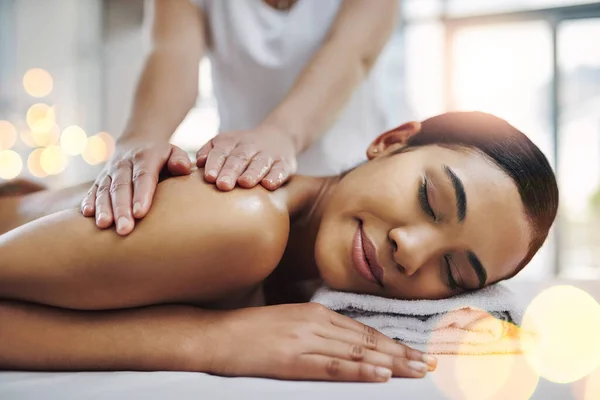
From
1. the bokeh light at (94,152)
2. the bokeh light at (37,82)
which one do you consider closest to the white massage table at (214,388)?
the bokeh light at (37,82)

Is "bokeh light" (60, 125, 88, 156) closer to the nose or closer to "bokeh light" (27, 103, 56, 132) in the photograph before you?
"bokeh light" (27, 103, 56, 132)

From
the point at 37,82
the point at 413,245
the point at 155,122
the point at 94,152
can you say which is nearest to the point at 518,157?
the point at 413,245

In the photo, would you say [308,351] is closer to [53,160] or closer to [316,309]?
[316,309]

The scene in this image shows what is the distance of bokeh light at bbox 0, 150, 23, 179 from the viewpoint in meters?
4.13

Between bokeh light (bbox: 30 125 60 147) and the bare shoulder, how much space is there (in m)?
4.08

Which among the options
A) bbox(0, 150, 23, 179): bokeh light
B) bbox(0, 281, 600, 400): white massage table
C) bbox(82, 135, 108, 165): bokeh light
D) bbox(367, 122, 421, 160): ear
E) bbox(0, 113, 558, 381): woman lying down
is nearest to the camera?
bbox(0, 281, 600, 400): white massage table

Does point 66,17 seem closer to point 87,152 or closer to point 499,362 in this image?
point 87,152

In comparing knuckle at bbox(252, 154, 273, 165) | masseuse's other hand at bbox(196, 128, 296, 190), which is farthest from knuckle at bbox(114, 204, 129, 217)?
knuckle at bbox(252, 154, 273, 165)

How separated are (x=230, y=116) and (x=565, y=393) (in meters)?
1.40

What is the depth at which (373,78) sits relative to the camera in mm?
1873

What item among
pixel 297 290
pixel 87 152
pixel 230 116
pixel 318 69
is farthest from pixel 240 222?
pixel 87 152

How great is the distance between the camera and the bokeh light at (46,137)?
14.8 ft

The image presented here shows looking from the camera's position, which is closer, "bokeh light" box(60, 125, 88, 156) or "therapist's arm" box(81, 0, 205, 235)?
"therapist's arm" box(81, 0, 205, 235)

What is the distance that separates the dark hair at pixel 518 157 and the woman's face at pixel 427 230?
2 centimetres
